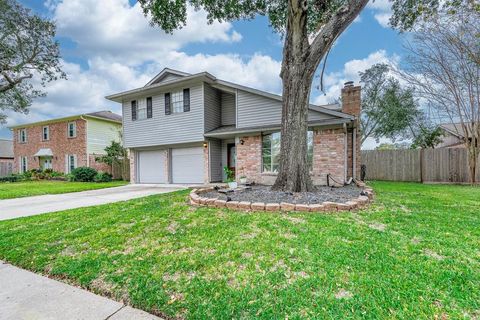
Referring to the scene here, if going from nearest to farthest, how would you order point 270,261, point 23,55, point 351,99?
1. point 270,261
2. point 351,99
3. point 23,55

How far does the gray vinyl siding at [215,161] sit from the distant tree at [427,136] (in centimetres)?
1512

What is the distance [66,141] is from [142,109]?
11.3 meters

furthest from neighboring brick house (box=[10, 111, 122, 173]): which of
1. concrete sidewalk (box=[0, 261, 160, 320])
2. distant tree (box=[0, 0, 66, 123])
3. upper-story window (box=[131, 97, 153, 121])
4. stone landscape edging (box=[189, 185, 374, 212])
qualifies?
concrete sidewalk (box=[0, 261, 160, 320])

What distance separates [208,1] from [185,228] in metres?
7.93

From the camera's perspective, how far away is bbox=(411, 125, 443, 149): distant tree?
1722 centimetres

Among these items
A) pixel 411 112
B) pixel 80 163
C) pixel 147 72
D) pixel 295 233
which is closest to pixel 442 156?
pixel 411 112

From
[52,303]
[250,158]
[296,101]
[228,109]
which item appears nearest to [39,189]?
[228,109]

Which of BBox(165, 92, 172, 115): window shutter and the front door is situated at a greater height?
BBox(165, 92, 172, 115): window shutter

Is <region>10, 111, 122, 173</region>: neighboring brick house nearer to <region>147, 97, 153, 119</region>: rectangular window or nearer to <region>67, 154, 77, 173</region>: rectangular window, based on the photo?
<region>67, 154, 77, 173</region>: rectangular window

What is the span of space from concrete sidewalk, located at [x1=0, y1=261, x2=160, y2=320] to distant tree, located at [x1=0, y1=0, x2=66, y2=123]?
18.9 metres

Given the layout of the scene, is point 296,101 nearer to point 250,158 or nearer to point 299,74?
point 299,74

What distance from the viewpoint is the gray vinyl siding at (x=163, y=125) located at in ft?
38.6

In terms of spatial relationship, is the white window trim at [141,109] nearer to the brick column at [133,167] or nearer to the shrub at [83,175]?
the brick column at [133,167]

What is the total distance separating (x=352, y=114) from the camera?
32.1 ft
